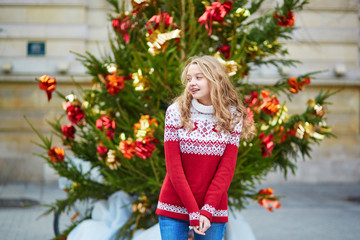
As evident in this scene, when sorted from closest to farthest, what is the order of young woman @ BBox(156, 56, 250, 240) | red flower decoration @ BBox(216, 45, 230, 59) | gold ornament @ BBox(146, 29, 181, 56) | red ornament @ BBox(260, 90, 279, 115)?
young woman @ BBox(156, 56, 250, 240) < gold ornament @ BBox(146, 29, 181, 56) < red ornament @ BBox(260, 90, 279, 115) < red flower decoration @ BBox(216, 45, 230, 59)

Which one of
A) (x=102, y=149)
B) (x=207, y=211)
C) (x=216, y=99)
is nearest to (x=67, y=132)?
(x=102, y=149)

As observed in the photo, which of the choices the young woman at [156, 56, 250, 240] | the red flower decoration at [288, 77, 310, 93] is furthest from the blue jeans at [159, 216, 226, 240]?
the red flower decoration at [288, 77, 310, 93]

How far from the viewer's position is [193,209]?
2.44m

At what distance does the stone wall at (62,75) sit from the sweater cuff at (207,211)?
889 centimetres

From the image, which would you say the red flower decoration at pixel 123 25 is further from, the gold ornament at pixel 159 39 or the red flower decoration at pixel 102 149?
the red flower decoration at pixel 102 149

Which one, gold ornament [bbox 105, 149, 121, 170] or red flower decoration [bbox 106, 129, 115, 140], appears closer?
gold ornament [bbox 105, 149, 121, 170]

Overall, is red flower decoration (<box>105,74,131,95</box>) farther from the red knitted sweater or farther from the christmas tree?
the red knitted sweater

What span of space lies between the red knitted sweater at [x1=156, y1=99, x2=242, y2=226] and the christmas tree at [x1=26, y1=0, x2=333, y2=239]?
932mm

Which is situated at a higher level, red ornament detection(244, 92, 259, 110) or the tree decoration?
the tree decoration

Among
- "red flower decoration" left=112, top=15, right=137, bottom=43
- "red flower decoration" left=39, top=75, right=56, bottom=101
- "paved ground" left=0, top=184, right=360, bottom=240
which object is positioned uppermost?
"red flower decoration" left=112, top=15, right=137, bottom=43

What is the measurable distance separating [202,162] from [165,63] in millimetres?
1324

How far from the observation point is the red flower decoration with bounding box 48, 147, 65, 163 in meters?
4.14

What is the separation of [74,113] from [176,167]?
1817mm

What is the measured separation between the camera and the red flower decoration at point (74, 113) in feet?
13.2
